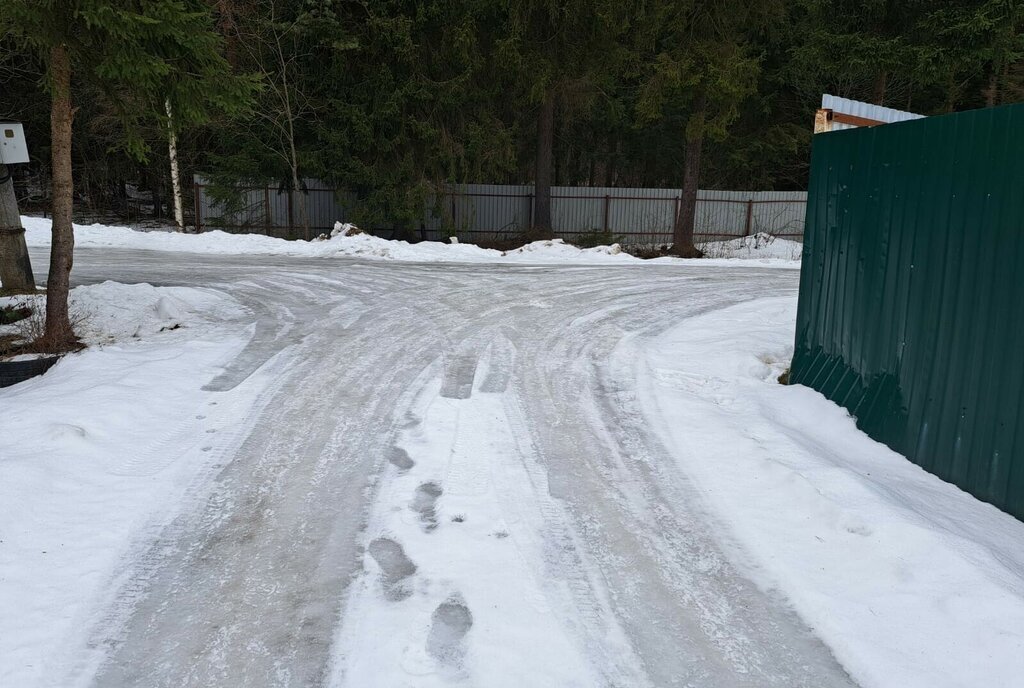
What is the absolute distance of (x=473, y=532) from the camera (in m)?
3.99

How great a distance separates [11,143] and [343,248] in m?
9.12

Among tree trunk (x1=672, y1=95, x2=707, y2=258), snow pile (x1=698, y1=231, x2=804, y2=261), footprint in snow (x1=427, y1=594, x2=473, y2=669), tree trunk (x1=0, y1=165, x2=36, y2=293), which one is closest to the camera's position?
footprint in snow (x1=427, y1=594, x2=473, y2=669)

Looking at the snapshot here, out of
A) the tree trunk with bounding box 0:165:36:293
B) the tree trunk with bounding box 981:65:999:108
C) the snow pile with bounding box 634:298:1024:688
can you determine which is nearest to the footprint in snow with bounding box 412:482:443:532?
the snow pile with bounding box 634:298:1024:688

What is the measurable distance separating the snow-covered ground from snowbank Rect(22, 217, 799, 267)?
398 inches

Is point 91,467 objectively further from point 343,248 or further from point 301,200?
point 301,200

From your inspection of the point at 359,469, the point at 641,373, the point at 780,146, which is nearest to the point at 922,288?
the point at 641,373

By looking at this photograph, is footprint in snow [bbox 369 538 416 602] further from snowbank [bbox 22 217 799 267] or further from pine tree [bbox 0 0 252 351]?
snowbank [bbox 22 217 799 267]

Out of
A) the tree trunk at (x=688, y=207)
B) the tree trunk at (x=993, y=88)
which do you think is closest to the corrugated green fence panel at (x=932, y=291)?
the tree trunk at (x=688, y=207)

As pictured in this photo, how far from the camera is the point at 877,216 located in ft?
18.0

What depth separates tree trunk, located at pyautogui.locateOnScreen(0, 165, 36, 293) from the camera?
32.3ft

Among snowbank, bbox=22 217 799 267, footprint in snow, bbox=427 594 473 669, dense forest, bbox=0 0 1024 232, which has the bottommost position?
footprint in snow, bbox=427 594 473 669

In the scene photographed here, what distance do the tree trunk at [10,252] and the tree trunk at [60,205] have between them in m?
2.76

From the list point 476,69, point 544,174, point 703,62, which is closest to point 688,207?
point 703,62

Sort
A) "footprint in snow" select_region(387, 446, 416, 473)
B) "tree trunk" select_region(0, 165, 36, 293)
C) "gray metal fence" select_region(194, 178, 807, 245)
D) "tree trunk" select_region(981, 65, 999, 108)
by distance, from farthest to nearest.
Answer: "gray metal fence" select_region(194, 178, 807, 245)
"tree trunk" select_region(981, 65, 999, 108)
"tree trunk" select_region(0, 165, 36, 293)
"footprint in snow" select_region(387, 446, 416, 473)
